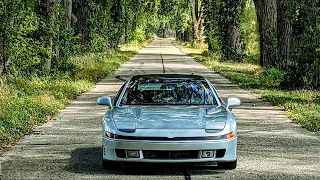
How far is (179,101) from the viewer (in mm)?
7996

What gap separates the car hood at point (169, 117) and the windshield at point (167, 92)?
26 centimetres

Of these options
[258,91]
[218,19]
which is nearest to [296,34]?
[258,91]

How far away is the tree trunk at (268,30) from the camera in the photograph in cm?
2562

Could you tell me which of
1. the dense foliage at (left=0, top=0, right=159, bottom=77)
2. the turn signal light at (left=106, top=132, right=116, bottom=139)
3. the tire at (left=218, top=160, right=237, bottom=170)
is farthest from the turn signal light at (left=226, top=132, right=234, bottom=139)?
the dense foliage at (left=0, top=0, right=159, bottom=77)

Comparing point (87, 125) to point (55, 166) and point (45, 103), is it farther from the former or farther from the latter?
point (55, 166)

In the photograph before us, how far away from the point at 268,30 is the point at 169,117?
1955cm

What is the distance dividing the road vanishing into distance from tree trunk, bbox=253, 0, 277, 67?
12.7 m

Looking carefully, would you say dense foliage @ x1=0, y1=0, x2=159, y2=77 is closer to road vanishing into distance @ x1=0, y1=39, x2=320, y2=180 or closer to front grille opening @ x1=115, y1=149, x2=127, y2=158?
road vanishing into distance @ x1=0, y1=39, x2=320, y2=180

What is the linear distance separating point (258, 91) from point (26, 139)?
33.1 ft

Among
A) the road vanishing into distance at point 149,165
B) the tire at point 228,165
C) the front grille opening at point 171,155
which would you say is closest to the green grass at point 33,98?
the road vanishing into distance at point 149,165

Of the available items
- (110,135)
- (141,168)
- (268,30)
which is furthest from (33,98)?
(268,30)

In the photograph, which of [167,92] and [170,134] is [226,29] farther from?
[170,134]

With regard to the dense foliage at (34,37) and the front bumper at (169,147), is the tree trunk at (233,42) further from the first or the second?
the front bumper at (169,147)

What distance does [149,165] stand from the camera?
24.8ft
